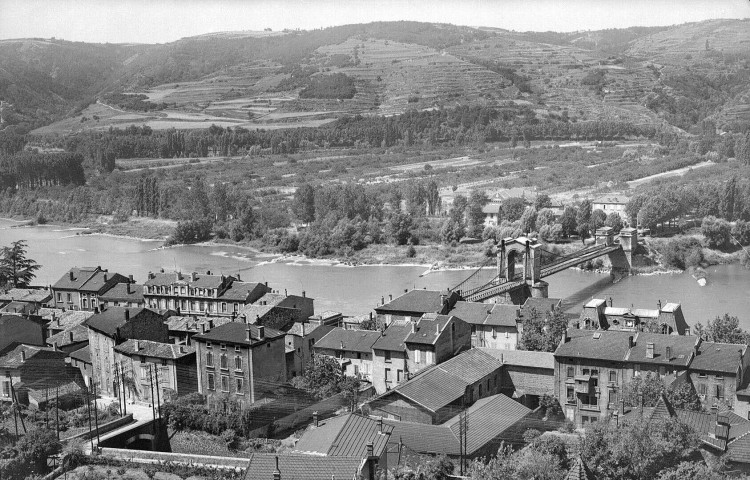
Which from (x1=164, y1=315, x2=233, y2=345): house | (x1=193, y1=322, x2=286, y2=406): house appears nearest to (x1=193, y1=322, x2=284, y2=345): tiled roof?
(x1=193, y1=322, x2=286, y2=406): house

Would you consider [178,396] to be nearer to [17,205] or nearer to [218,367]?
[218,367]

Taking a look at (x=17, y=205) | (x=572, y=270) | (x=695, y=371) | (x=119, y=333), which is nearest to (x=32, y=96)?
(x=17, y=205)

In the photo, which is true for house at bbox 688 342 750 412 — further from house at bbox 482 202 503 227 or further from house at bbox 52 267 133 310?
house at bbox 482 202 503 227

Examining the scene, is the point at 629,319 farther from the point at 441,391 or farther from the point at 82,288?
the point at 82,288

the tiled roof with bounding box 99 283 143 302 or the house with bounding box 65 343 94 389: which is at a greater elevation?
the house with bounding box 65 343 94 389

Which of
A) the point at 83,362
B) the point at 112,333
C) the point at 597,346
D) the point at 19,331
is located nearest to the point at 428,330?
the point at 597,346

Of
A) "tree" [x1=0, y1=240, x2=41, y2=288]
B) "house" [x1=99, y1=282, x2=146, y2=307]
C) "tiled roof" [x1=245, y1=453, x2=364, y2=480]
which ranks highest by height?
"tiled roof" [x1=245, y1=453, x2=364, y2=480]
